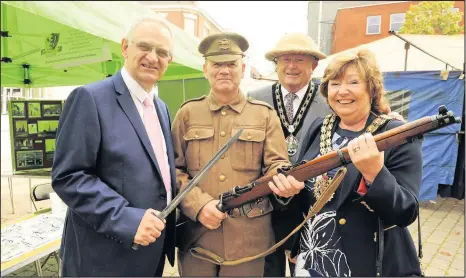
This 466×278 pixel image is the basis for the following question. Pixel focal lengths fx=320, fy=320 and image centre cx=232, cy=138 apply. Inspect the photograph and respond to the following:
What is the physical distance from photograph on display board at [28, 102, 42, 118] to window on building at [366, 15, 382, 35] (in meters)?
23.7

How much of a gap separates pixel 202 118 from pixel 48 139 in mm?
5110

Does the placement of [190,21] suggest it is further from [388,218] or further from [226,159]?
[388,218]

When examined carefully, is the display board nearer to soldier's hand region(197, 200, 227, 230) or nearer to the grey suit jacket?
the grey suit jacket

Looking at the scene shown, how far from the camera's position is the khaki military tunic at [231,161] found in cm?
216

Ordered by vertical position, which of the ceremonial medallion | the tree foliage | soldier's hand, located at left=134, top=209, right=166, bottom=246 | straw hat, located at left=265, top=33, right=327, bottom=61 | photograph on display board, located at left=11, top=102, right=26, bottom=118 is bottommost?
soldier's hand, located at left=134, top=209, right=166, bottom=246

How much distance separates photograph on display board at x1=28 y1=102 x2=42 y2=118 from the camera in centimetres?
600

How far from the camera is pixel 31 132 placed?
6.00 metres

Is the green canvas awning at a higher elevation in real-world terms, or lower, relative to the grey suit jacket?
higher

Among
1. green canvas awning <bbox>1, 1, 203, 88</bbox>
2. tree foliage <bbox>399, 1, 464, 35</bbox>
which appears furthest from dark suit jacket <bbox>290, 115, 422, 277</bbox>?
tree foliage <bbox>399, 1, 464, 35</bbox>

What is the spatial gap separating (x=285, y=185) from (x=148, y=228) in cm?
77

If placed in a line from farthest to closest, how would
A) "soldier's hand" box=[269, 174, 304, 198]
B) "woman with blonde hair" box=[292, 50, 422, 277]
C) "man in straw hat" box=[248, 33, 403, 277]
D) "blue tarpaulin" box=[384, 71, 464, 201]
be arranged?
"blue tarpaulin" box=[384, 71, 464, 201] < "man in straw hat" box=[248, 33, 403, 277] < "soldier's hand" box=[269, 174, 304, 198] < "woman with blonde hair" box=[292, 50, 422, 277]

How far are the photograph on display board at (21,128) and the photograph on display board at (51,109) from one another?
0.39m

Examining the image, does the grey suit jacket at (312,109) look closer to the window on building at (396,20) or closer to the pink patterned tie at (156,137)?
the pink patterned tie at (156,137)

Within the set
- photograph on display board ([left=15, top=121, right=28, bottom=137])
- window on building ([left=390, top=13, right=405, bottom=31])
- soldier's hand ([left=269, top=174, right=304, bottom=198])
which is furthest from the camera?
window on building ([left=390, top=13, right=405, bottom=31])
